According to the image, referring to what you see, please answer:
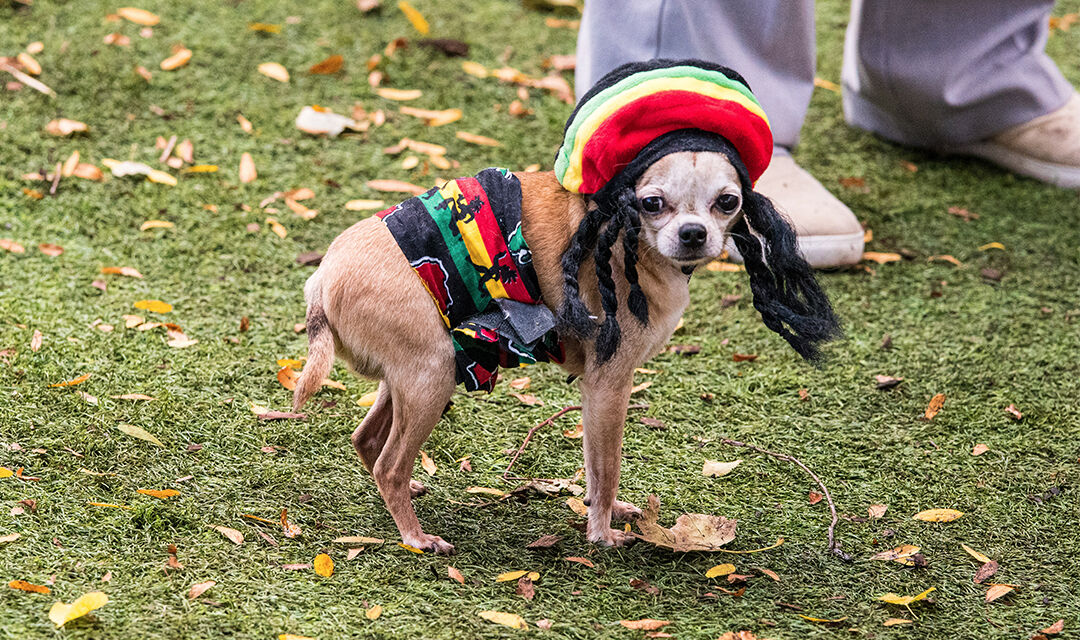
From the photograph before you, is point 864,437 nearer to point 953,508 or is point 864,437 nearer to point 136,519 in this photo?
point 953,508

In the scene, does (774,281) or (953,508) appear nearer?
(774,281)

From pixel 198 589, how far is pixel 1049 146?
3.72m

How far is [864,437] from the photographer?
9.74ft

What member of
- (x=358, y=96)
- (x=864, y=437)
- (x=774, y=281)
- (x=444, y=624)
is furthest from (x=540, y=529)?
(x=358, y=96)

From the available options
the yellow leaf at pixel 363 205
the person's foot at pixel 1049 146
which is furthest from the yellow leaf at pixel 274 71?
the person's foot at pixel 1049 146

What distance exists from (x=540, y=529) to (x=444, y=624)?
43 cm

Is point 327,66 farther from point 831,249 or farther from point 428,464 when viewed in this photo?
point 428,464

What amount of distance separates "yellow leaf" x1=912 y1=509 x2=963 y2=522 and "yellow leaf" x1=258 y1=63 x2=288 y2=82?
3200 mm

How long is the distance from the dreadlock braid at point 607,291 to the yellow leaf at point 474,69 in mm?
2723

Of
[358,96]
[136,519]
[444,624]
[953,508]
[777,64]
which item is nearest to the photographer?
[444,624]

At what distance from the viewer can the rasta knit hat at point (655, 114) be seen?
217cm

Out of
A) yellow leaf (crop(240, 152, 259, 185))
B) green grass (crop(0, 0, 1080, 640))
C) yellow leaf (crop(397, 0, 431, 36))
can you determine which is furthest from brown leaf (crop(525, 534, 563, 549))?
yellow leaf (crop(397, 0, 431, 36))

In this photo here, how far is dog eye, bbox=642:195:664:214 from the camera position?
2.22 meters

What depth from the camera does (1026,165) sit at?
4.44m
